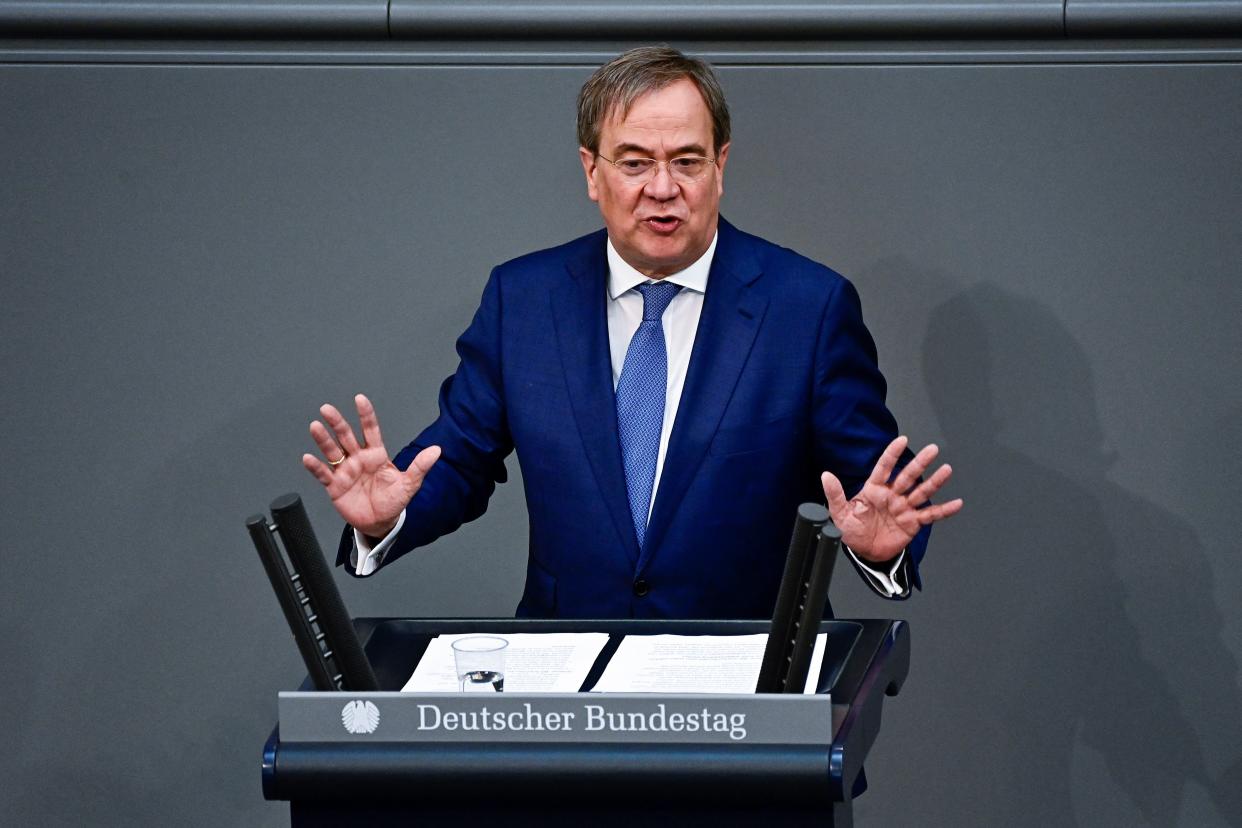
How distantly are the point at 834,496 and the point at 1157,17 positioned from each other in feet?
5.60

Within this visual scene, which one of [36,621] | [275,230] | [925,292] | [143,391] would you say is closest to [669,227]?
[925,292]

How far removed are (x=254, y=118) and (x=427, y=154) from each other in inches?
14.7

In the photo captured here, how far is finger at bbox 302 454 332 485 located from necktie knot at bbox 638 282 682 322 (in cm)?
63

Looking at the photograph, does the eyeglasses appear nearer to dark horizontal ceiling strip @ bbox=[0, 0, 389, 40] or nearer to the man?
the man

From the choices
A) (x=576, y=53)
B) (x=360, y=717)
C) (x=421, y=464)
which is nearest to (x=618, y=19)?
(x=576, y=53)

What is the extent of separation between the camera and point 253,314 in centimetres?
372

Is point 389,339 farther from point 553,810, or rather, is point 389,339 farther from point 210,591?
point 553,810

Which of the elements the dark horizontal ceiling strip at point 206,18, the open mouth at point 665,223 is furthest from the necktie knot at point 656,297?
the dark horizontal ceiling strip at point 206,18

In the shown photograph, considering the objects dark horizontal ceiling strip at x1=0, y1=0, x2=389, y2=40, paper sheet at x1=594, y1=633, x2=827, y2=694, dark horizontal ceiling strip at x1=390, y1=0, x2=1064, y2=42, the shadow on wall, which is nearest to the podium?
paper sheet at x1=594, y1=633, x2=827, y2=694

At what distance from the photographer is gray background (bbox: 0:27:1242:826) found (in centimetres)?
354

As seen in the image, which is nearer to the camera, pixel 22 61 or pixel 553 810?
pixel 553 810

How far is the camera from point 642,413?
269cm

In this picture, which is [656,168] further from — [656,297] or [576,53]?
[576,53]

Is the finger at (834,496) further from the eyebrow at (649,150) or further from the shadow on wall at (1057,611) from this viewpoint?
the shadow on wall at (1057,611)
